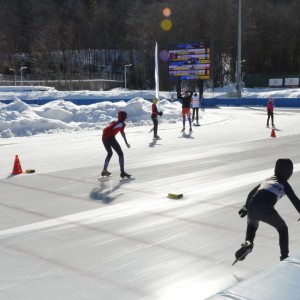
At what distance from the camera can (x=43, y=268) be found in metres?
5.20

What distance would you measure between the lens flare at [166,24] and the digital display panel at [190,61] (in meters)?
34.5

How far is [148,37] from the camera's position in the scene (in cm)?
7900

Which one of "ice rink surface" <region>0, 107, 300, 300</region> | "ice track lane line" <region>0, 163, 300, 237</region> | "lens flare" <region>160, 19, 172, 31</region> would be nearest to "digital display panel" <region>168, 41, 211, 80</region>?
"ice rink surface" <region>0, 107, 300, 300</region>

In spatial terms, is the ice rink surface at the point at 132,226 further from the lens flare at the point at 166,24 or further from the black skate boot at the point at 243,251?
the lens flare at the point at 166,24

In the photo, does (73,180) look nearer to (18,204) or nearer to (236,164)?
(18,204)

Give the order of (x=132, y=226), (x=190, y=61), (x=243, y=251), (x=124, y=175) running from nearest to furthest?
(x=243, y=251) < (x=132, y=226) < (x=124, y=175) < (x=190, y=61)

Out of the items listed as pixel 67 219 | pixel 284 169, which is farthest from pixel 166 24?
pixel 284 169

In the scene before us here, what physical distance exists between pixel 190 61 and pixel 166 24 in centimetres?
3602

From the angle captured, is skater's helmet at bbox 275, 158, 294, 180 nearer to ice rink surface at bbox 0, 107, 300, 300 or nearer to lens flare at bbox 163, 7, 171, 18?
ice rink surface at bbox 0, 107, 300, 300

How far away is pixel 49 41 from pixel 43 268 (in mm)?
82354

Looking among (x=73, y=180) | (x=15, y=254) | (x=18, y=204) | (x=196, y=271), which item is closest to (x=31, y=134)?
(x=73, y=180)

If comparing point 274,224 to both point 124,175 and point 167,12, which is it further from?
point 167,12

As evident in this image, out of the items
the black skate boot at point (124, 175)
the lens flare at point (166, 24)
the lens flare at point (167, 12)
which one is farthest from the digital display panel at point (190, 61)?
the lens flare at point (167, 12)

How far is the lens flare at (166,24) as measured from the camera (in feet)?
245
